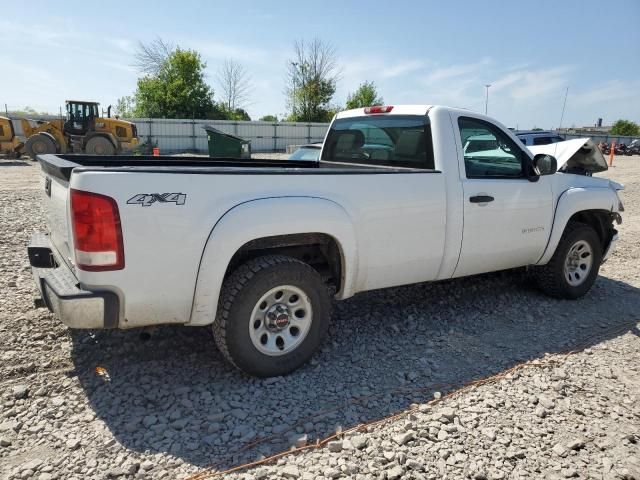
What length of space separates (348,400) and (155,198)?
5.82 ft

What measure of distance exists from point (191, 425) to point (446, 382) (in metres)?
1.78

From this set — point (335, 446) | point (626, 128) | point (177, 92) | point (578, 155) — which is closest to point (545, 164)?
point (578, 155)

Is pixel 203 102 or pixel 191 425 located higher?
pixel 203 102

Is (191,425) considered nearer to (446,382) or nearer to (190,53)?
(446,382)

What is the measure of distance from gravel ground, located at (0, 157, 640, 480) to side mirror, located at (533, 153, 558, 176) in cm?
142

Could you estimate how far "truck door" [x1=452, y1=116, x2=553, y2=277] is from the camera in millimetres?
4086

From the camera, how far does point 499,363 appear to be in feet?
12.2

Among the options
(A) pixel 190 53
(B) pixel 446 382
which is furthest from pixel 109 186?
(A) pixel 190 53

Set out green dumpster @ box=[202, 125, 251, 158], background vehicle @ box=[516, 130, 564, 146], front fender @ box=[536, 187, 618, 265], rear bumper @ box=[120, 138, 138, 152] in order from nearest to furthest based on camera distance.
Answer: front fender @ box=[536, 187, 618, 265]
background vehicle @ box=[516, 130, 564, 146]
green dumpster @ box=[202, 125, 251, 158]
rear bumper @ box=[120, 138, 138, 152]

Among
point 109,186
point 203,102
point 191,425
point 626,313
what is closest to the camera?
point 109,186

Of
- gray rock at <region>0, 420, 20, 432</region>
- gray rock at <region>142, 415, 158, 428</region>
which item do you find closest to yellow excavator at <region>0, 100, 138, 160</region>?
gray rock at <region>0, 420, 20, 432</region>

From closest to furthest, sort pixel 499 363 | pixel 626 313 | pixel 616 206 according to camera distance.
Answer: pixel 499 363 < pixel 626 313 < pixel 616 206

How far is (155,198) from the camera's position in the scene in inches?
106

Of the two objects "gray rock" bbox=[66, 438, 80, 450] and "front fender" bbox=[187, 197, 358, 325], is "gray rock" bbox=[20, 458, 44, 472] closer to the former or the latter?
"gray rock" bbox=[66, 438, 80, 450]
